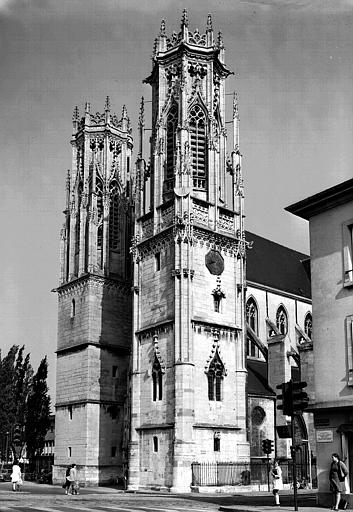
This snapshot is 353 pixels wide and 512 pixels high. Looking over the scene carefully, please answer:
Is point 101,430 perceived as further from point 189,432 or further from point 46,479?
point 189,432

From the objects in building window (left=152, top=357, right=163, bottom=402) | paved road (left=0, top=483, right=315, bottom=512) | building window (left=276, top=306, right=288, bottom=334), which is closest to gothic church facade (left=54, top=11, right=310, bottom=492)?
building window (left=152, top=357, right=163, bottom=402)

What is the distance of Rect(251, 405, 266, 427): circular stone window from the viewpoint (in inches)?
1808

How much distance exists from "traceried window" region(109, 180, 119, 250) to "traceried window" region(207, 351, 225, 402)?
15.4 m

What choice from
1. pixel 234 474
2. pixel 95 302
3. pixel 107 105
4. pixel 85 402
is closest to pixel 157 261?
pixel 95 302

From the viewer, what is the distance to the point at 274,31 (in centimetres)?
2044

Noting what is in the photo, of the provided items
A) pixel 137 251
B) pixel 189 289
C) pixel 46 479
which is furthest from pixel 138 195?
pixel 46 479

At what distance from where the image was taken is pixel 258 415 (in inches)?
1820

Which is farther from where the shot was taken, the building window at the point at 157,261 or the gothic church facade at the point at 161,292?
the building window at the point at 157,261

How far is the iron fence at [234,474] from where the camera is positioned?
129ft

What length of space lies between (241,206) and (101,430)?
17.3 m

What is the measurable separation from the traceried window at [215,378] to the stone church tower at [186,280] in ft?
0.19

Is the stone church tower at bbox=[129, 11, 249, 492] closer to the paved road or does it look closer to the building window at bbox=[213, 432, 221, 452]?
the building window at bbox=[213, 432, 221, 452]

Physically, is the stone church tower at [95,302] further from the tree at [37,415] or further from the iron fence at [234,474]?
the iron fence at [234,474]

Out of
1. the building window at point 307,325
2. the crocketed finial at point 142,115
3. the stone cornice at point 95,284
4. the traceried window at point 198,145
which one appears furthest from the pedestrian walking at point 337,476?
the building window at point 307,325
